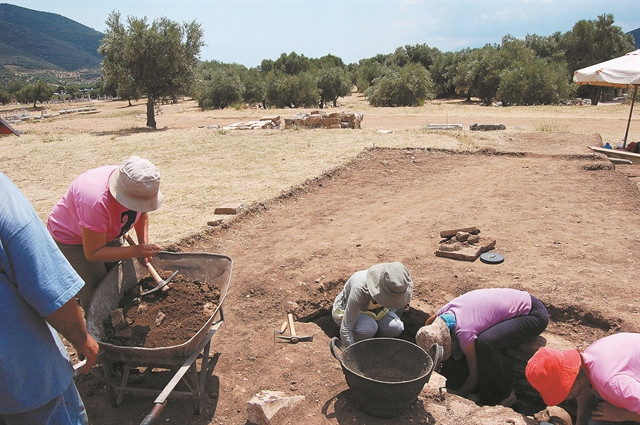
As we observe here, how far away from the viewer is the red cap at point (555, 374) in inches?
126

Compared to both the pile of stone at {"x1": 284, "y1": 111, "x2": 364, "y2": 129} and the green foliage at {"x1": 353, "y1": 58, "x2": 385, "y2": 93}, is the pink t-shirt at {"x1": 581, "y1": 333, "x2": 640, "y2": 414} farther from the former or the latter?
the green foliage at {"x1": 353, "y1": 58, "x2": 385, "y2": 93}

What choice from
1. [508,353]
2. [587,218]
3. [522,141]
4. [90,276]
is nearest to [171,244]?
[90,276]

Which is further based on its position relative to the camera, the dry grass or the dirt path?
the dry grass

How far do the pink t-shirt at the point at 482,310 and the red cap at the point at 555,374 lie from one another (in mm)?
787

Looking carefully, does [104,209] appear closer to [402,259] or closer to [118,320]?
[118,320]

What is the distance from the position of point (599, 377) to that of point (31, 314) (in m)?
3.35

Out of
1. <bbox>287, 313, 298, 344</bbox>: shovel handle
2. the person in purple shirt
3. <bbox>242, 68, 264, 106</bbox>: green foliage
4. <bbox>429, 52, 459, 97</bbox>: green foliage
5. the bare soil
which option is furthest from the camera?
<bbox>429, 52, 459, 97</bbox>: green foliage

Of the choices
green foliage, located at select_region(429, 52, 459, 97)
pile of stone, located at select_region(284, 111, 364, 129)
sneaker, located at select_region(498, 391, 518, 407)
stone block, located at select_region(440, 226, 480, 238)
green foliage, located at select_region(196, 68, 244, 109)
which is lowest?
sneaker, located at select_region(498, 391, 518, 407)

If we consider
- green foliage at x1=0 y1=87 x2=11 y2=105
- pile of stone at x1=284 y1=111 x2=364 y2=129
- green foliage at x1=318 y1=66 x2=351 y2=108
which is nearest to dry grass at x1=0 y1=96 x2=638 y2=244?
pile of stone at x1=284 y1=111 x2=364 y2=129

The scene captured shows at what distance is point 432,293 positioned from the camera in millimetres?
5262

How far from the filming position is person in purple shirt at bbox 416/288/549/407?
403 centimetres

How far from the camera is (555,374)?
10.5 ft

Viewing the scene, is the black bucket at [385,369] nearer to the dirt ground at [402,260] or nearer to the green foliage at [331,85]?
the dirt ground at [402,260]

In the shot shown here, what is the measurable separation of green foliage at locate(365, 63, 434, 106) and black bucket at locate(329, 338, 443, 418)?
93.6ft
